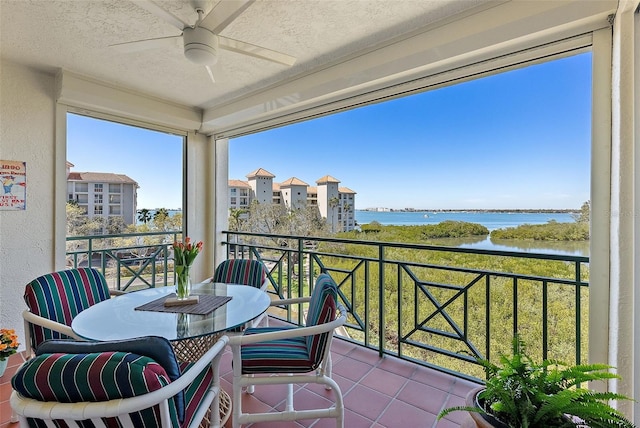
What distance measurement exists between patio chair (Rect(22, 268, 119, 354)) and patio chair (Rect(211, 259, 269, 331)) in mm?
818

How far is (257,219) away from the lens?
4.02 m

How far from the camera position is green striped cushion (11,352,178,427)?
749mm

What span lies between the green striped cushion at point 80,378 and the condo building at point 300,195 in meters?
2.77

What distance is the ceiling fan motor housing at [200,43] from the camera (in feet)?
5.23

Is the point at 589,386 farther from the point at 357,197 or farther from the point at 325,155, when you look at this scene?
the point at 325,155

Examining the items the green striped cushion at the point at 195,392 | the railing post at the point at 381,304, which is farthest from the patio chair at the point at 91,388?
the railing post at the point at 381,304

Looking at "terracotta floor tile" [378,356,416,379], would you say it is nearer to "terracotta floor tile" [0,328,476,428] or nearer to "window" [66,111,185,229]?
"terracotta floor tile" [0,328,476,428]

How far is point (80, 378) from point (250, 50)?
176 centimetres

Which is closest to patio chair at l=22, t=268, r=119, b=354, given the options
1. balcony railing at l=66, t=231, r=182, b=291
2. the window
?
balcony railing at l=66, t=231, r=182, b=291

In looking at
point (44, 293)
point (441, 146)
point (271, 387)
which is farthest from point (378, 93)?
point (44, 293)

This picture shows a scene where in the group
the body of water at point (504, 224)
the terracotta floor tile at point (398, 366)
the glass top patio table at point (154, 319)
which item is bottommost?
the terracotta floor tile at point (398, 366)

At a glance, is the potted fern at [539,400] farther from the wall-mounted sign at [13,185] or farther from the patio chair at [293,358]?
the wall-mounted sign at [13,185]

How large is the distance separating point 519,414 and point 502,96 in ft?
8.91

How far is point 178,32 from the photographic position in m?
2.16
